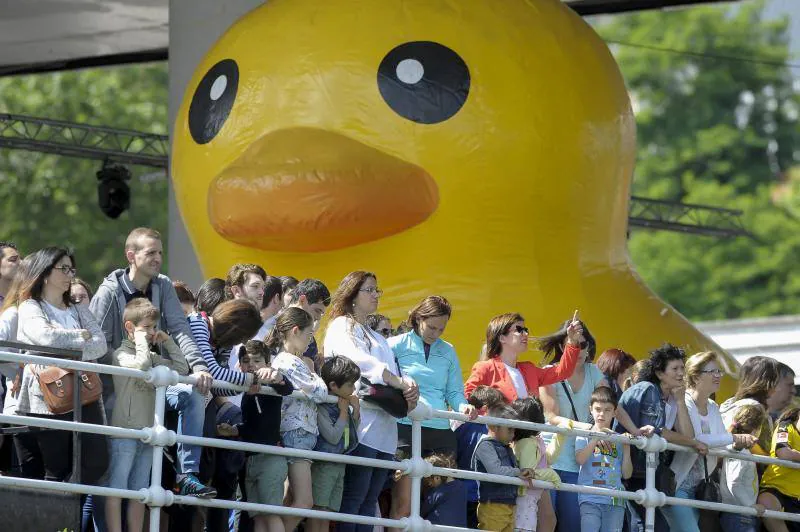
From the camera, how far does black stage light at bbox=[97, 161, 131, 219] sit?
1747 cm

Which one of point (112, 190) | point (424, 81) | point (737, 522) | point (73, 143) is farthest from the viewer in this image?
point (73, 143)

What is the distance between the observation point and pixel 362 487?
306 inches

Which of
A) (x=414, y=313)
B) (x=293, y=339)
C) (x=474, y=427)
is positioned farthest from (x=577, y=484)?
(x=293, y=339)

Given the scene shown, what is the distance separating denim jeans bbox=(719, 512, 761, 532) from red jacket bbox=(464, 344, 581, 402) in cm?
120

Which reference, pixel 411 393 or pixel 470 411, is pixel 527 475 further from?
pixel 411 393

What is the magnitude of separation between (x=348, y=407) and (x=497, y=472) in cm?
85

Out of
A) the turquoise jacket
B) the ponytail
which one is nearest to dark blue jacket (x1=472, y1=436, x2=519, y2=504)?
the turquoise jacket

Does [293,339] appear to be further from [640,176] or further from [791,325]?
[640,176]

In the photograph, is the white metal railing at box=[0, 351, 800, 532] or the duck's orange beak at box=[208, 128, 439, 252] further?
the duck's orange beak at box=[208, 128, 439, 252]

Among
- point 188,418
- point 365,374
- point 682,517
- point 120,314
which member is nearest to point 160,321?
point 120,314

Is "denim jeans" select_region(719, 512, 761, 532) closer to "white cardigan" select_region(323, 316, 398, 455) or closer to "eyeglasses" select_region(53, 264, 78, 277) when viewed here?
"white cardigan" select_region(323, 316, 398, 455)

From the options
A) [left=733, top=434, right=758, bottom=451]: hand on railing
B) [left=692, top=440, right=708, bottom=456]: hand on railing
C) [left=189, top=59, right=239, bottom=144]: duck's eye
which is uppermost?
[left=189, top=59, right=239, bottom=144]: duck's eye

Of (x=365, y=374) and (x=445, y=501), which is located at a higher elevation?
(x=365, y=374)

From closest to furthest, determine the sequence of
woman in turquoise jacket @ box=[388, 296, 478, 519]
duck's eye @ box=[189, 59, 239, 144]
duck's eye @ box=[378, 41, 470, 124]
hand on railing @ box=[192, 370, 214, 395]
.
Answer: hand on railing @ box=[192, 370, 214, 395]
woman in turquoise jacket @ box=[388, 296, 478, 519]
duck's eye @ box=[378, 41, 470, 124]
duck's eye @ box=[189, 59, 239, 144]
